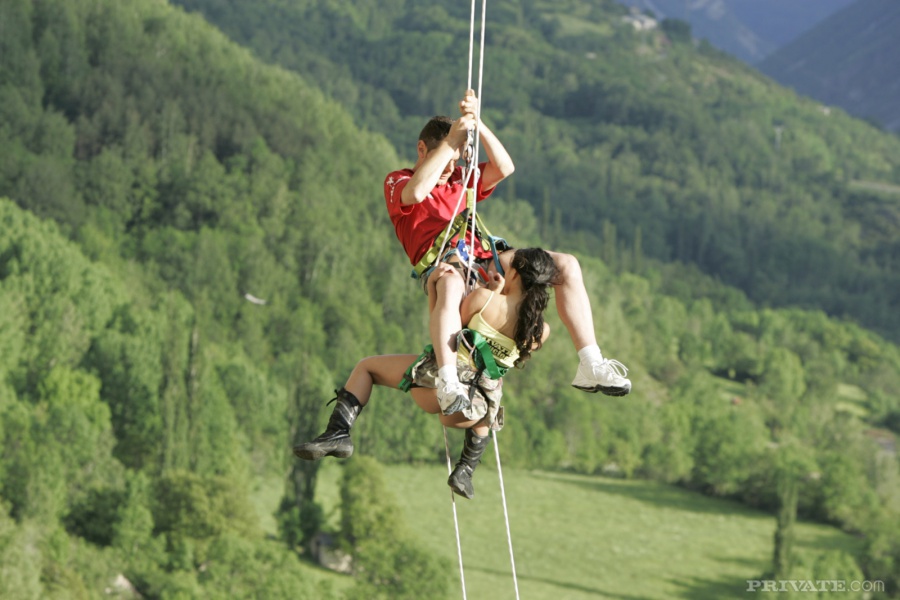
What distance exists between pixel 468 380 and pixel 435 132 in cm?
188

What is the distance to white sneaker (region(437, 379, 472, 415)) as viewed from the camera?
9.99 metres

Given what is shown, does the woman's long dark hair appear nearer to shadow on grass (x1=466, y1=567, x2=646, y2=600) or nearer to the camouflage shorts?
the camouflage shorts

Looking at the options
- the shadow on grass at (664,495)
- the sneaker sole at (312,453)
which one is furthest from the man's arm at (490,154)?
the shadow on grass at (664,495)

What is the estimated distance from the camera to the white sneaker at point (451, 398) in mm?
9992

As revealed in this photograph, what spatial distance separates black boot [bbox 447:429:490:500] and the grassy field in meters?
71.1

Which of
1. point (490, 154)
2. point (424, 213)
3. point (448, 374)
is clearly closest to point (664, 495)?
point (424, 213)

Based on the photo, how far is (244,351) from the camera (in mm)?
113750

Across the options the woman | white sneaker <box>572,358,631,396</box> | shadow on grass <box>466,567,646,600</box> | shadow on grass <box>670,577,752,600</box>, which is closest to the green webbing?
the woman

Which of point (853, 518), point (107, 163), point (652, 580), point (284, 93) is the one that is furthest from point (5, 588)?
point (284, 93)

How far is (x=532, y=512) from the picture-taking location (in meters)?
99.4

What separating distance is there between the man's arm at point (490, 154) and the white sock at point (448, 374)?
144 centimetres

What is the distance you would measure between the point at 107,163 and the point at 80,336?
127ft

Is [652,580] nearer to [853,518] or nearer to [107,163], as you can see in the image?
[853,518]

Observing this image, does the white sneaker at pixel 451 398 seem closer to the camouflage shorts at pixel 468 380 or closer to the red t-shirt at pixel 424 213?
the camouflage shorts at pixel 468 380
